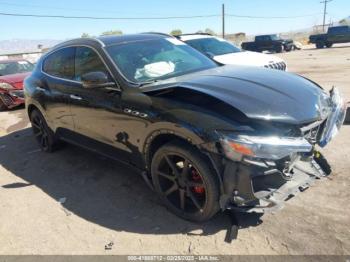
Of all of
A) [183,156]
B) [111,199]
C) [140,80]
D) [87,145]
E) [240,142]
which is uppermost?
[140,80]

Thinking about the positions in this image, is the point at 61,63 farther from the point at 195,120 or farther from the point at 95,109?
the point at 195,120

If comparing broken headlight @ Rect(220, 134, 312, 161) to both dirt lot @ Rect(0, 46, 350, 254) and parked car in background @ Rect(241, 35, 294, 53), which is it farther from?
parked car in background @ Rect(241, 35, 294, 53)

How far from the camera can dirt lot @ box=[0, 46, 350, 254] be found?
331cm

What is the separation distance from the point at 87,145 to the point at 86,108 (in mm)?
583

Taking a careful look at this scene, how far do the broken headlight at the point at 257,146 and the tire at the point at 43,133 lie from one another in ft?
12.5

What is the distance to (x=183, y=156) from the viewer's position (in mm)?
3457

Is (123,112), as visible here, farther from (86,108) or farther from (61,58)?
(61,58)

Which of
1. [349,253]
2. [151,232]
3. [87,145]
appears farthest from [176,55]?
[349,253]

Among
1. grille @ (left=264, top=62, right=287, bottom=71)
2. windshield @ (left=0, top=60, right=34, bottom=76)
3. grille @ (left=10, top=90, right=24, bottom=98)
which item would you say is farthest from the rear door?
windshield @ (left=0, top=60, right=34, bottom=76)

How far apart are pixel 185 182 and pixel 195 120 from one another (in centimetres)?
69

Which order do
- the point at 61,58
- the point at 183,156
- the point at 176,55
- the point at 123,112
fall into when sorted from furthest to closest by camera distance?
the point at 61,58, the point at 176,55, the point at 123,112, the point at 183,156

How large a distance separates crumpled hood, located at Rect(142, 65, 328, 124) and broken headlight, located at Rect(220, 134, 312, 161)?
21 centimetres

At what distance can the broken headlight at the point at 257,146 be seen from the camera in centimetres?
302

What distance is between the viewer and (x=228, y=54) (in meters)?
9.67
